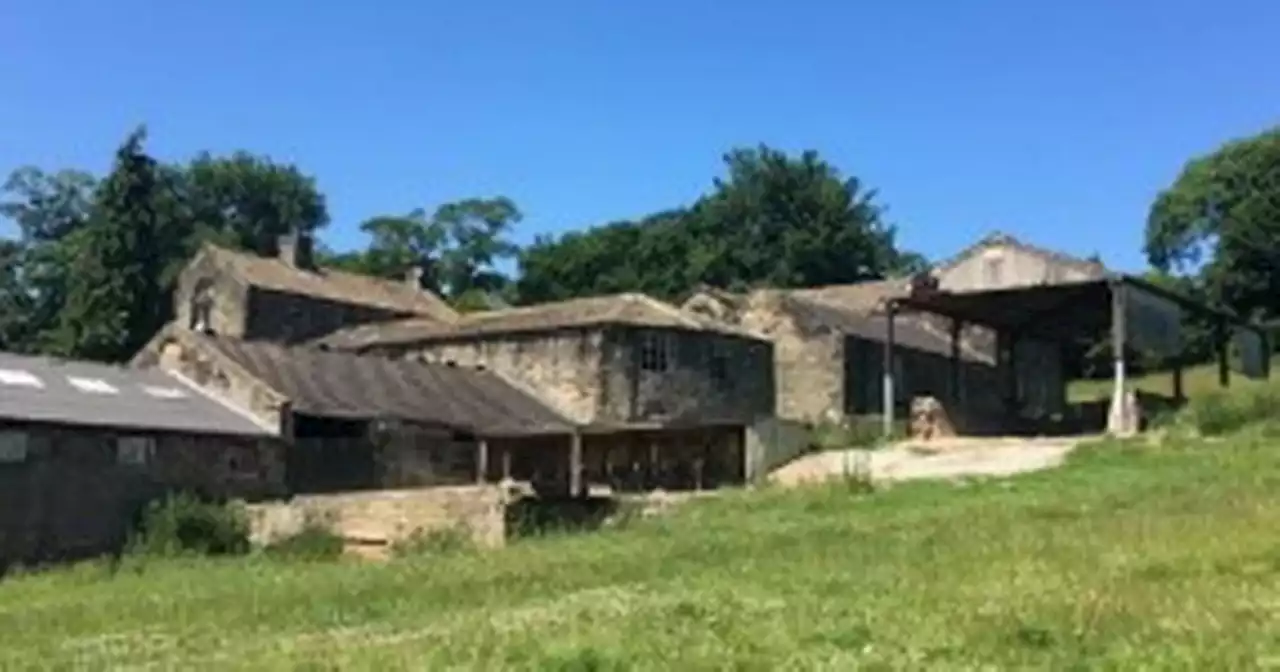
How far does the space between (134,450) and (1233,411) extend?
24923 millimetres

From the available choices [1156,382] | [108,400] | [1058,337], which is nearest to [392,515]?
[108,400]

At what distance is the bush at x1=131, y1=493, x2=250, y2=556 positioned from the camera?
33.0 metres

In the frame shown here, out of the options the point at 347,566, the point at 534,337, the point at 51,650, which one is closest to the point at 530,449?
the point at 534,337

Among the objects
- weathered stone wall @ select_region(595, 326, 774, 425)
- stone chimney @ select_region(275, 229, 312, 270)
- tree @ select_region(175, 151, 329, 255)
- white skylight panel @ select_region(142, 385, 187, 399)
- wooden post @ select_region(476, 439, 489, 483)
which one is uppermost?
tree @ select_region(175, 151, 329, 255)

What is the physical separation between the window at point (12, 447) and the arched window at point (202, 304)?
34.0m

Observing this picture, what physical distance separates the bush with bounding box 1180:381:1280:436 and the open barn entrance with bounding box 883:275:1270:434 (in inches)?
103

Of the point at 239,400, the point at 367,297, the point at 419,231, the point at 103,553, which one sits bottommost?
the point at 103,553

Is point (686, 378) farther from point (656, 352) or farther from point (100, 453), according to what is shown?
point (100, 453)

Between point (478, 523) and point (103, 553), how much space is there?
388 inches

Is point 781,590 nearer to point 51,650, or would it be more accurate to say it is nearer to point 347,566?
point 51,650

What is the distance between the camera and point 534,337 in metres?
51.8

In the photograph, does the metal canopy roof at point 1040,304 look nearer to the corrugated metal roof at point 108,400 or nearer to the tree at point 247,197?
the corrugated metal roof at point 108,400

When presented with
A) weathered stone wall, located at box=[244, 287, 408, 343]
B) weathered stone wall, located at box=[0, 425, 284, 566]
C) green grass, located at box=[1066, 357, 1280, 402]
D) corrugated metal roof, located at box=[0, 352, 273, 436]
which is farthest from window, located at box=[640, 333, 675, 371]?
green grass, located at box=[1066, 357, 1280, 402]

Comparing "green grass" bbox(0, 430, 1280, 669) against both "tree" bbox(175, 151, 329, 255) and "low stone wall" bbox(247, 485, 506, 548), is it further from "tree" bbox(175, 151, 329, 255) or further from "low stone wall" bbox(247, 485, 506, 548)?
"tree" bbox(175, 151, 329, 255)
